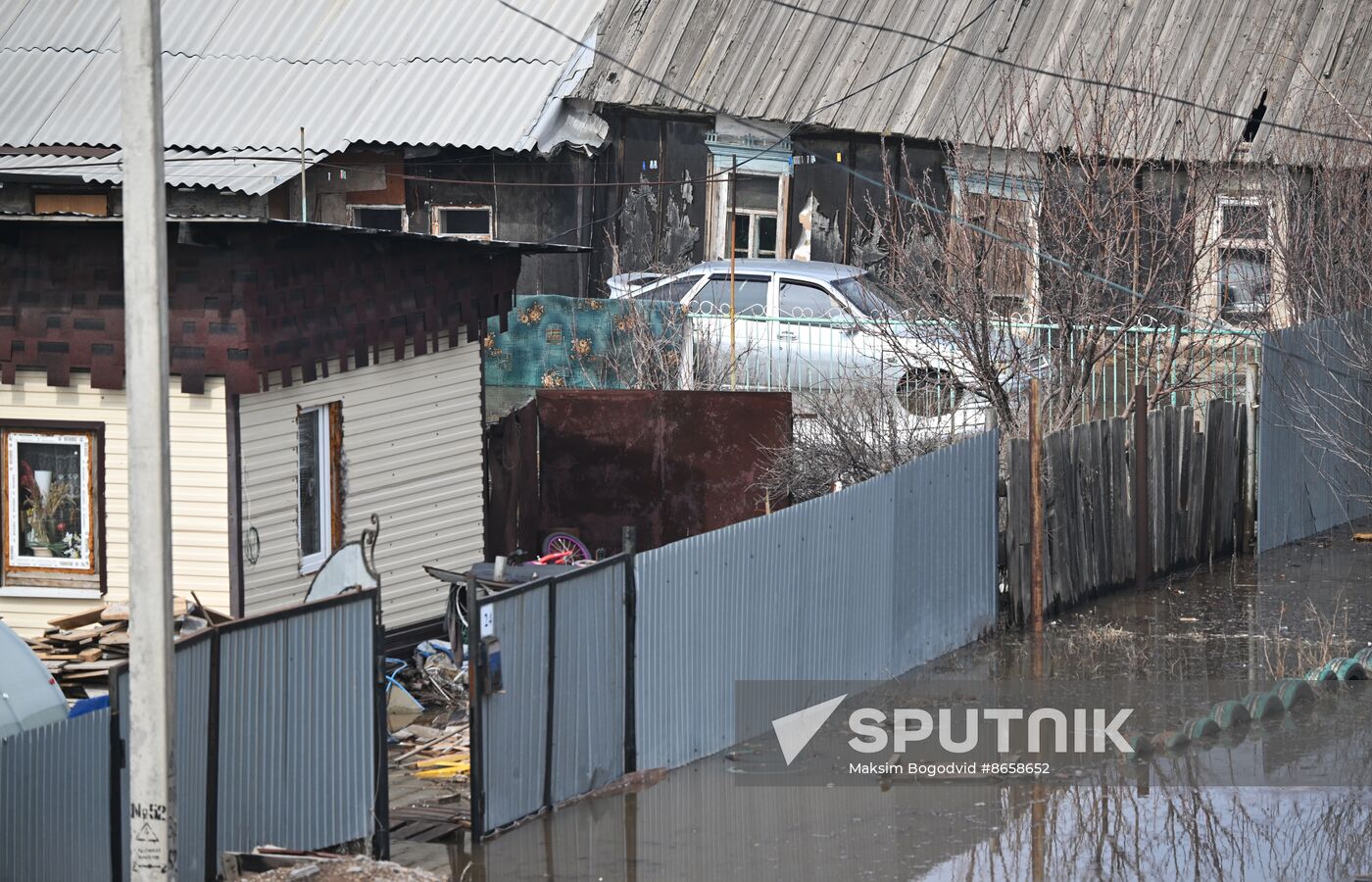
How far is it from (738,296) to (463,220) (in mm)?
4804

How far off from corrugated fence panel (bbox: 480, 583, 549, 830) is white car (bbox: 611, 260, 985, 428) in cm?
740

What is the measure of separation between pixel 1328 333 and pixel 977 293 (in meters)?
3.81

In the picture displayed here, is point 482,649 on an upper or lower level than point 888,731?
upper

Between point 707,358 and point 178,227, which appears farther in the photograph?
point 707,358

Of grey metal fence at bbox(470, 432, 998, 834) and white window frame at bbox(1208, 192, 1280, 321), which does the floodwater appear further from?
white window frame at bbox(1208, 192, 1280, 321)

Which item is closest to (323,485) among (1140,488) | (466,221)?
(1140,488)

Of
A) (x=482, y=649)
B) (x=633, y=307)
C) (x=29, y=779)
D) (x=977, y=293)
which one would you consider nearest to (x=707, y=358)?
(x=633, y=307)

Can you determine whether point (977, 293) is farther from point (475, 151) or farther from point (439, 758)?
point (475, 151)

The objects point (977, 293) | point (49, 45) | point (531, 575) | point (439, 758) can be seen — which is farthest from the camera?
point (49, 45)

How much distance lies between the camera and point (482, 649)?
26.9 ft

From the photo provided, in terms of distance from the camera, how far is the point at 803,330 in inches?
717

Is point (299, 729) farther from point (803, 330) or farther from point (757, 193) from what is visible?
point (757, 193)

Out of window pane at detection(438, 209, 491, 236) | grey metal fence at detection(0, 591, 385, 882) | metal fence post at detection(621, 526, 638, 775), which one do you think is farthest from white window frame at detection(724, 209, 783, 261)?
grey metal fence at detection(0, 591, 385, 882)

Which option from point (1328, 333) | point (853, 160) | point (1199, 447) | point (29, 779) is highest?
point (853, 160)
